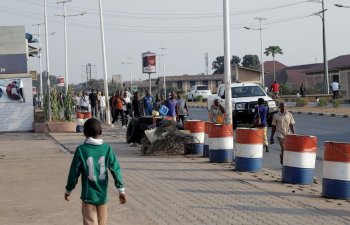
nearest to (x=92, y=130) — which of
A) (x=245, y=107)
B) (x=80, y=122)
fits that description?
(x=245, y=107)

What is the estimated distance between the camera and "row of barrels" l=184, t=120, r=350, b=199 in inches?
390

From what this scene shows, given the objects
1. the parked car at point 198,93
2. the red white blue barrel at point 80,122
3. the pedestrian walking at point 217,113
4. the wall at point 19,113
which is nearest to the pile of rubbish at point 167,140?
the pedestrian walking at point 217,113

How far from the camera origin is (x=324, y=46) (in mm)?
57156

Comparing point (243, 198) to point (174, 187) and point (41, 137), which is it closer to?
point (174, 187)

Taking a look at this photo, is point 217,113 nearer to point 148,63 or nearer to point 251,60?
point 148,63

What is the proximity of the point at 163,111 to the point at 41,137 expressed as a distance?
5.93 meters

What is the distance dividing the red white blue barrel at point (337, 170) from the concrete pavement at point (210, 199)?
20 centimetres

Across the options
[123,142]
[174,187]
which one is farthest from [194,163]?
[123,142]

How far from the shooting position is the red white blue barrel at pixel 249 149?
13.0 meters

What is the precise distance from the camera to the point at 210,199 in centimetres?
995

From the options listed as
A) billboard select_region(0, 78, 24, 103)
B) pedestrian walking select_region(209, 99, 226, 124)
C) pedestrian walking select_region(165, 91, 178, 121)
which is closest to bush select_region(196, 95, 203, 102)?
billboard select_region(0, 78, 24, 103)

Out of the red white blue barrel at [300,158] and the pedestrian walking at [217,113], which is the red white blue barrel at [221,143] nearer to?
the red white blue barrel at [300,158]

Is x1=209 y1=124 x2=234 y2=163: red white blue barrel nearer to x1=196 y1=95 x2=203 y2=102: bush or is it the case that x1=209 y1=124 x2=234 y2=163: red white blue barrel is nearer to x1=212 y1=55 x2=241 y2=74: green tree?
x1=196 y1=95 x2=203 y2=102: bush

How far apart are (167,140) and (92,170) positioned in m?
10.5
